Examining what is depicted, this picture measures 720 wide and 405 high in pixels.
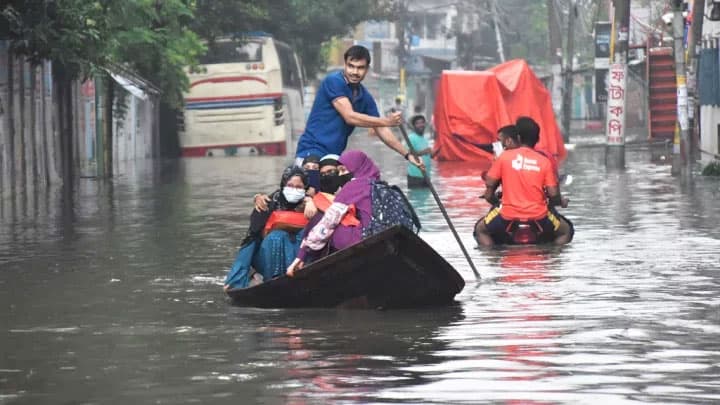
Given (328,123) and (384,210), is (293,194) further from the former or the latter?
(328,123)

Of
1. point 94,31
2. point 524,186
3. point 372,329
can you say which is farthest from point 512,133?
point 94,31

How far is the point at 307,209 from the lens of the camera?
11.8 m

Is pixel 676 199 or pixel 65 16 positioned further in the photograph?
pixel 65 16

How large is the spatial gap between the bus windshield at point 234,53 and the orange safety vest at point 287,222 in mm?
43780

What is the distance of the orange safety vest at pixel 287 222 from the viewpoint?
12.0 meters

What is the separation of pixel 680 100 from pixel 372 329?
21161 millimetres

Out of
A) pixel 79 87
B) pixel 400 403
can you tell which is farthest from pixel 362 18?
pixel 400 403

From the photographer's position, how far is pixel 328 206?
1167 centimetres

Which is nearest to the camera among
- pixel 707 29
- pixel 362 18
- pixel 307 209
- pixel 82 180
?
pixel 307 209

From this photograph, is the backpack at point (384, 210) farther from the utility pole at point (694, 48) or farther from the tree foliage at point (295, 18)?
→ the tree foliage at point (295, 18)

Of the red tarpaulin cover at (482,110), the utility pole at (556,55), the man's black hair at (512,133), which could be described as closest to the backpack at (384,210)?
the man's black hair at (512,133)

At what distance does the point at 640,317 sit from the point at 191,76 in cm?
4596

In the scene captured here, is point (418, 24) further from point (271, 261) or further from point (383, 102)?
point (271, 261)

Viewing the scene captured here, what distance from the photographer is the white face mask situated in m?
12.0
